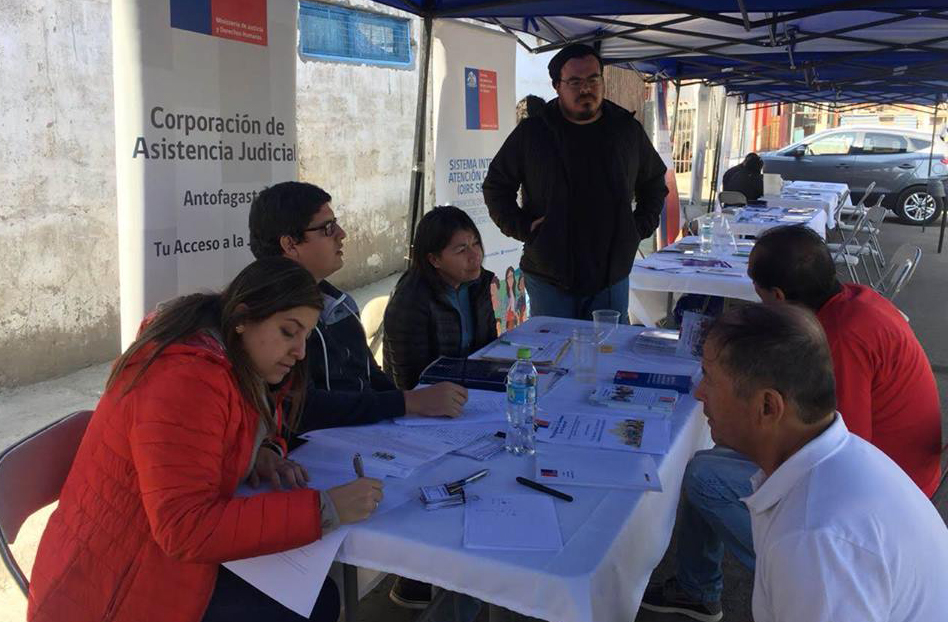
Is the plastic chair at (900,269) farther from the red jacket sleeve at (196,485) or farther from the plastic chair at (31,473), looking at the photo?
the plastic chair at (31,473)

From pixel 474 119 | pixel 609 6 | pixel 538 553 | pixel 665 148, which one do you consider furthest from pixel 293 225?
pixel 665 148

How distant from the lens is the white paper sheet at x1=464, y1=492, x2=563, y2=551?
1.39 metres

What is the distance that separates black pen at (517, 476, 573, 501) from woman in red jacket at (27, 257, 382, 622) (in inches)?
12.6

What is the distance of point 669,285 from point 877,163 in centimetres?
1149

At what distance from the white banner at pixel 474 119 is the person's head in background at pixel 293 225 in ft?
7.42

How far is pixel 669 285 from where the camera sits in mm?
4527

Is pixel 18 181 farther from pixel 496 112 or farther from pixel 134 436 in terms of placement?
pixel 134 436

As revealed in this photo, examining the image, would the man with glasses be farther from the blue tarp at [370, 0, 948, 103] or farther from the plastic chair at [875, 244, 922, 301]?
the plastic chair at [875, 244, 922, 301]

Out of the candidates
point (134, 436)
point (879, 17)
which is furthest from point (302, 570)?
point (879, 17)

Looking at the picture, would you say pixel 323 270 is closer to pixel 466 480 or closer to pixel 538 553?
pixel 466 480

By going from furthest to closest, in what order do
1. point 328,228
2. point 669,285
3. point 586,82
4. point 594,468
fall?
point 669,285, point 586,82, point 328,228, point 594,468

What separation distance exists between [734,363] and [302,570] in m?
0.85

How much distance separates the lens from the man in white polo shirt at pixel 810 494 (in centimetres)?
107

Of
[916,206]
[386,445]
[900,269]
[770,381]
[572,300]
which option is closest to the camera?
[770,381]
